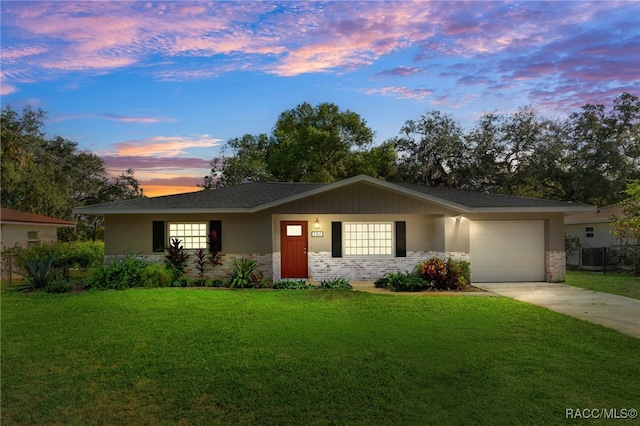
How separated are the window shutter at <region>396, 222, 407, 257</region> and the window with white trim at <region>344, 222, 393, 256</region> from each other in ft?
0.87

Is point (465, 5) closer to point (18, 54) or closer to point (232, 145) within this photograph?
point (18, 54)

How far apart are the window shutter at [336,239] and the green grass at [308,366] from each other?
6.23 meters

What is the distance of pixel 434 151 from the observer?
3144cm

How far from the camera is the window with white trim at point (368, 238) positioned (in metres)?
16.3

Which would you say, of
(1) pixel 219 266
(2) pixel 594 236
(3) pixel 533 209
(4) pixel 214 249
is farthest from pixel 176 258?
(2) pixel 594 236

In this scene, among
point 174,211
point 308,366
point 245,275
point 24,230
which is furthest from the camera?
point 24,230

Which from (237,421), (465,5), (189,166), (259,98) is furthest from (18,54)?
(189,166)

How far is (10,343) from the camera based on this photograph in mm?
7250

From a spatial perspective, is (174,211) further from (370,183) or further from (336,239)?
(370,183)

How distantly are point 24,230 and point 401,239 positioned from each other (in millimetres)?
17249

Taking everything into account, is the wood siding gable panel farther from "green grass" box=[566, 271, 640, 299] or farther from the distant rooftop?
the distant rooftop

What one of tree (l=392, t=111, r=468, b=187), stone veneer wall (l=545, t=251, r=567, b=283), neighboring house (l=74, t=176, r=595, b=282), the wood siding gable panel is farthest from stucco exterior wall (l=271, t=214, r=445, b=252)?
tree (l=392, t=111, r=468, b=187)

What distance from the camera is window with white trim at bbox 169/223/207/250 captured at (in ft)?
51.8

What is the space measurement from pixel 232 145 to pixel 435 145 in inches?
613
